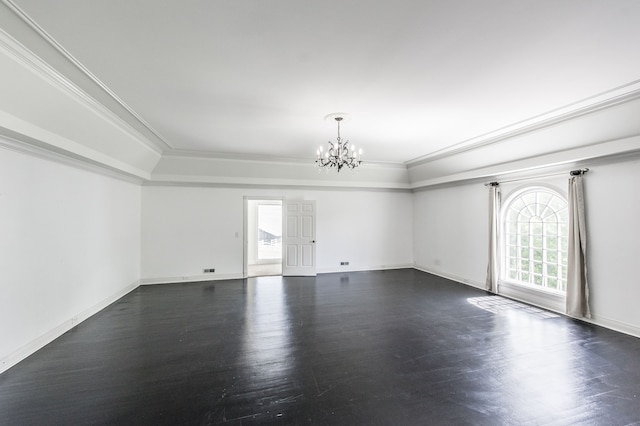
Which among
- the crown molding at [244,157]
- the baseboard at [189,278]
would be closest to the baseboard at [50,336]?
the baseboard at [189,278]

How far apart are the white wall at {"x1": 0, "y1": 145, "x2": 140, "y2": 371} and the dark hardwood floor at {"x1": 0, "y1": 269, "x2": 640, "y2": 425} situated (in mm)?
308

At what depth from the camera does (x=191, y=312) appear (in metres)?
4.20

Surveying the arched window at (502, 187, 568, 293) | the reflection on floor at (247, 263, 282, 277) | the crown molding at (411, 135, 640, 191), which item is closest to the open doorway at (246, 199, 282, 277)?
the reflection on floor at (247, 263, 282, 277)

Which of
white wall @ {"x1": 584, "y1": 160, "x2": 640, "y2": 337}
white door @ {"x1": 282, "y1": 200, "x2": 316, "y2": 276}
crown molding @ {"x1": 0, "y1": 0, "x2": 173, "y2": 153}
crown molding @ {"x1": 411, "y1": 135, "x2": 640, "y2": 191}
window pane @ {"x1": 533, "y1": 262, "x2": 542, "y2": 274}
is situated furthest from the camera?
white door @ {"x1": 282, "y1": 200, "x2": 316, "y2": 276}

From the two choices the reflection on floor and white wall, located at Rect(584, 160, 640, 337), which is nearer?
white wall, located at Rect(584, 160, 640, 337)

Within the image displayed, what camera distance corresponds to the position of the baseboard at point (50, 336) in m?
2.66

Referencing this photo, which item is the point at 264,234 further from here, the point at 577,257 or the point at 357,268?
the point at 577,257

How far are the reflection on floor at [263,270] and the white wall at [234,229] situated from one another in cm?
67

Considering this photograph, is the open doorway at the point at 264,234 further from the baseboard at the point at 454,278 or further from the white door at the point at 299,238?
the baseboard at the point at 454,278

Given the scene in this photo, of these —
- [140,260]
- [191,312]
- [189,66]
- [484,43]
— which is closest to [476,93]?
[484,43]

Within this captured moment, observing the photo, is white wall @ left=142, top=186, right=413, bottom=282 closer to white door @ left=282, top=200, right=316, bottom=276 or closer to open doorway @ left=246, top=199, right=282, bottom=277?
white door @ left=282, top=200, right=316, bottom=276

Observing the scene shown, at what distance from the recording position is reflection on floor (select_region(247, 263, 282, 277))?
6.99 meters

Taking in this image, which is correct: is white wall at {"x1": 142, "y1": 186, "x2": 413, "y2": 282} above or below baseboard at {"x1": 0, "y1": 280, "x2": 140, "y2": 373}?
above

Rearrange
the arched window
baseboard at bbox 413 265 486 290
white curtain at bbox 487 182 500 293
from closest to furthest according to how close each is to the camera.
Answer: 1. the arched window
2. white curtain at bbox 487 182 500 293
3. baseboard at bbox 413 265 486 290
